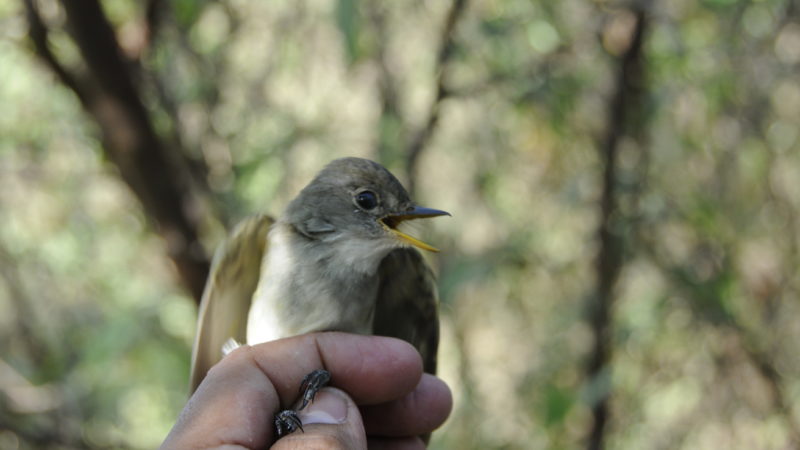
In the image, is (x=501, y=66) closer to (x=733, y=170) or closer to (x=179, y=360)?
(x=733, y=170)

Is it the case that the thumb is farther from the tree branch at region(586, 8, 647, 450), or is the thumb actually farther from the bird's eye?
the tree branch at region(586, 8, 647, 450)

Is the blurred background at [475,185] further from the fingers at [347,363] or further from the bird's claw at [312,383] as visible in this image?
the bird's claw at [312,383]

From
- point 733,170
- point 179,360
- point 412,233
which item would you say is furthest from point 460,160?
point 412,233

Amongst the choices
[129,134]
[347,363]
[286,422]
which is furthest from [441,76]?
[286,422]

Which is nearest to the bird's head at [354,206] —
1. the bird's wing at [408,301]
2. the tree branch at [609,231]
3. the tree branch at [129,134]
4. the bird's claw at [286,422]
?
the bird's wing at [408,301]

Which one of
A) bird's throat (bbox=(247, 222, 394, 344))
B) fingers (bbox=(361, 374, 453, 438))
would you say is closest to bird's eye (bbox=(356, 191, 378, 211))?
bird's throat (bbox=(247, 222, 394, 344))

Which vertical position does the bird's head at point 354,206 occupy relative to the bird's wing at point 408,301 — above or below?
above

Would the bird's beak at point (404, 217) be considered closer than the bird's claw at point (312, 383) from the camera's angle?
No

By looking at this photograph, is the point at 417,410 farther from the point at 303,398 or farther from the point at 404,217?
the point at 404,217
